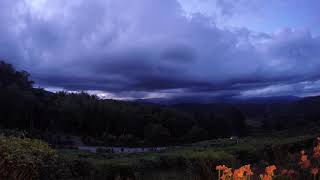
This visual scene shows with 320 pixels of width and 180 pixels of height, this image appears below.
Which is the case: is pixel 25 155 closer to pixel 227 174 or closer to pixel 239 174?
pixel 227 174

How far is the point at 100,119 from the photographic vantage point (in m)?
88.3

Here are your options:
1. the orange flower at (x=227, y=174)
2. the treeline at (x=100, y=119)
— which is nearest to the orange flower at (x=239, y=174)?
the orange flower at (x=227, y=174)

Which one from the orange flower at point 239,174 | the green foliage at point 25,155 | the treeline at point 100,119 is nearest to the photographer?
the orange flower at point 239,174

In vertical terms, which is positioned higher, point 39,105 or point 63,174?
→ point 39,105

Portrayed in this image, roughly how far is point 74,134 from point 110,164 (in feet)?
208

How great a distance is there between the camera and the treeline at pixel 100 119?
73.4 meters

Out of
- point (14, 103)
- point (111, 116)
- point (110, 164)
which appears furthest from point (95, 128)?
point (110, 164)

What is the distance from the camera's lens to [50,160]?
1329cm

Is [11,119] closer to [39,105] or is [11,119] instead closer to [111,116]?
[39,105]

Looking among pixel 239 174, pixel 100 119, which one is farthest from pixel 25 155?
Answer: pixel 100 119

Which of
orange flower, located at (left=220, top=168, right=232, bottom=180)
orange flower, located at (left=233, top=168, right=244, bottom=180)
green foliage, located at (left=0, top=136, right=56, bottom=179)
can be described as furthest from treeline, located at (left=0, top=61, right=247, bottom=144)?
orange flower, located at (left=233, top=168, right=244, bottom=180)

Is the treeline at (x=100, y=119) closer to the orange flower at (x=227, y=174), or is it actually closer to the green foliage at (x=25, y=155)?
the green foliage at (x=25, y=155)

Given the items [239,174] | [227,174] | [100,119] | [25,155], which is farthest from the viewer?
[100,119]

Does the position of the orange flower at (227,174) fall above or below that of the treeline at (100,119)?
below
